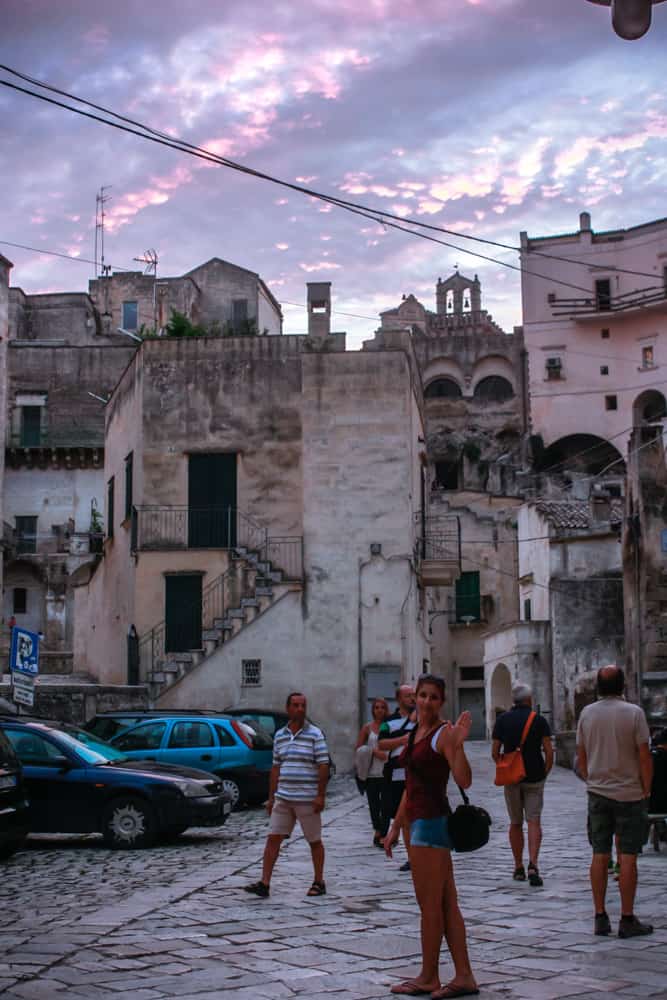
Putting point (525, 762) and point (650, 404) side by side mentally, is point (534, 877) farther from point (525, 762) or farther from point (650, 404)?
point (650, 404)

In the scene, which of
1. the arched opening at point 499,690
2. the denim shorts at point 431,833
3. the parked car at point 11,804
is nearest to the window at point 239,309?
the arched opening at point 499,690

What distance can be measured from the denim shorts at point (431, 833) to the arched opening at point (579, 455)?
58.2m

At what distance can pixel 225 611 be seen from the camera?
28.0 metres

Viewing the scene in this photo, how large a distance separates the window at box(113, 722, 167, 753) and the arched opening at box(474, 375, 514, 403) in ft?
177

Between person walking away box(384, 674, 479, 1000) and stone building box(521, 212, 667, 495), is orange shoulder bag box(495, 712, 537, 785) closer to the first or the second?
person walking away box(384, 674, 479, 1000)

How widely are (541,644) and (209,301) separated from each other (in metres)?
29.6

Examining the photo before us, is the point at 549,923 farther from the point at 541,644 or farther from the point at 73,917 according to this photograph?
the point at 541,644

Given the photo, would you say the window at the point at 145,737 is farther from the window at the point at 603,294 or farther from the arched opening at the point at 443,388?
the arched opening at the point at 443,388

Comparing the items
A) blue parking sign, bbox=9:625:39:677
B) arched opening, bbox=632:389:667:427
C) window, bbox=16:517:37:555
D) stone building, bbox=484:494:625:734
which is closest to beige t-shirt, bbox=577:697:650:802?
blue parking sign, bbox=9:625:39:677

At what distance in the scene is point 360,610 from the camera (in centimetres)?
2739

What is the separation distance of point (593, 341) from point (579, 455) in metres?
5.77

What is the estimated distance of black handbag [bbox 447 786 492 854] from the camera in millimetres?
6965

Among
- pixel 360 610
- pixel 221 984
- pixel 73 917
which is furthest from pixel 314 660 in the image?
pixel 221 984

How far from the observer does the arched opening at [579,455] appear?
65062 mm
